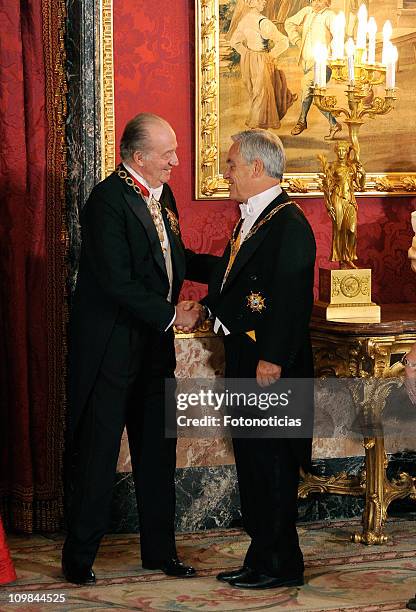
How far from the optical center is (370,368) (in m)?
4.61

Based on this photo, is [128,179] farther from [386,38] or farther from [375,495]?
[375,495]

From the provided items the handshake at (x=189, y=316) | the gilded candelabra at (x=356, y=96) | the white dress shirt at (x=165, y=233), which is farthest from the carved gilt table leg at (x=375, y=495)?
the gilded candelabra at (x=356, y=96)

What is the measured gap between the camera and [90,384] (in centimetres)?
425

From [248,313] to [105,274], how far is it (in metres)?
0.56

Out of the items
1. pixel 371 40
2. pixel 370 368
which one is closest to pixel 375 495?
pixel 370 368

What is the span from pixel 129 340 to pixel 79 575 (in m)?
0.95

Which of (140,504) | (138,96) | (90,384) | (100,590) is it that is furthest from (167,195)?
(100,590)

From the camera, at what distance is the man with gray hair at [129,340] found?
4.17m

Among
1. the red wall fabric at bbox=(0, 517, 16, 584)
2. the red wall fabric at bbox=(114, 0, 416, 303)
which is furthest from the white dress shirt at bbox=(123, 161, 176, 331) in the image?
the red wall fabric at bbox=(0, 517, 16, 584)

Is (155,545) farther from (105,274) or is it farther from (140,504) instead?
(105,274)

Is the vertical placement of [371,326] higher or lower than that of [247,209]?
lower

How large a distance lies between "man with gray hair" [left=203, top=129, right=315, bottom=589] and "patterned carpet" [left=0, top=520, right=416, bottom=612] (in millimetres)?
148

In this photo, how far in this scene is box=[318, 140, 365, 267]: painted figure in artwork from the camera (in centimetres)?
472

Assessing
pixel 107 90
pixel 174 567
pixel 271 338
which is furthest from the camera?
pixel 107 90
